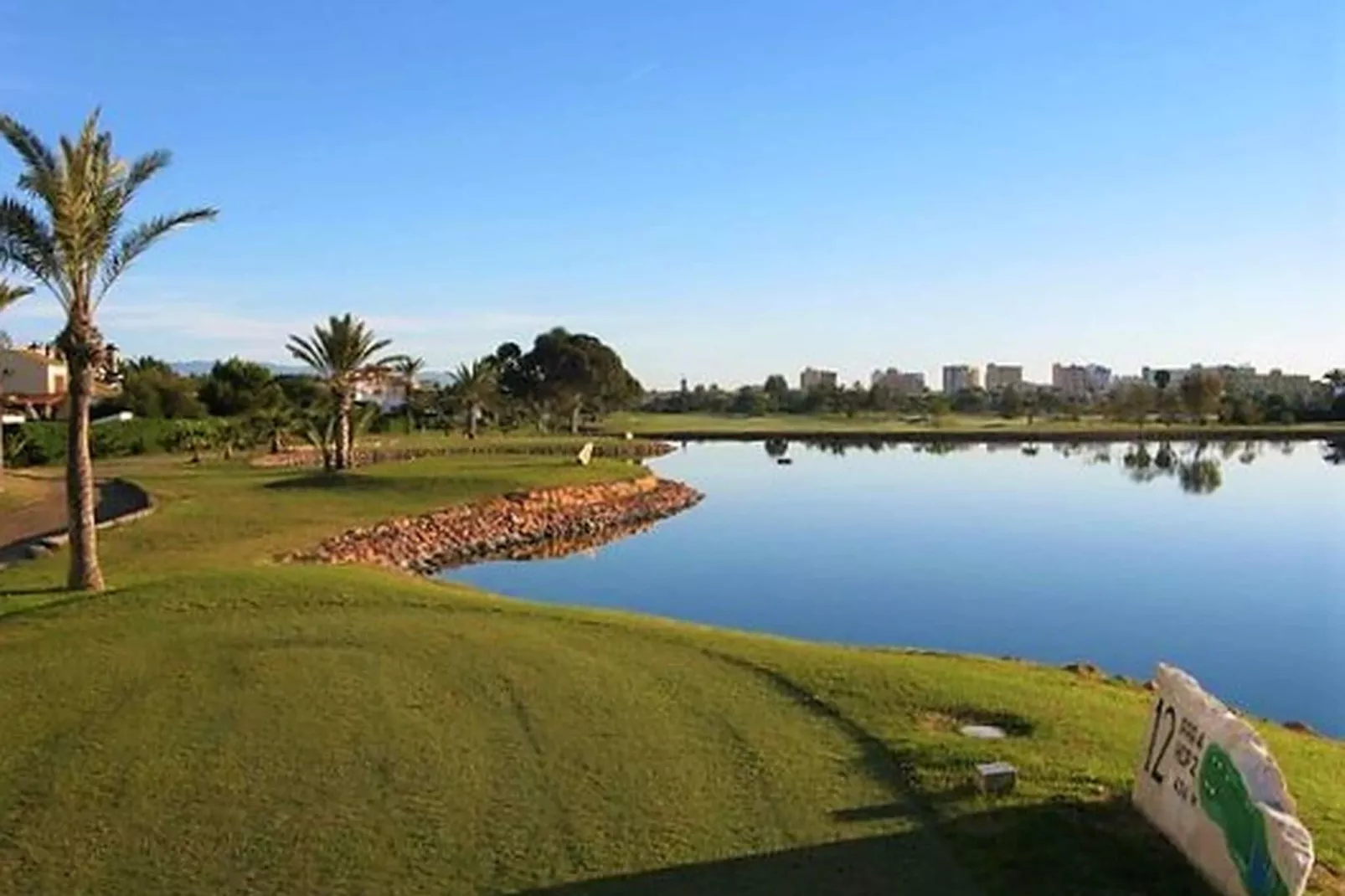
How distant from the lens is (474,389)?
240 feet

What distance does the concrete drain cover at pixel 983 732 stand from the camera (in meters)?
9.06

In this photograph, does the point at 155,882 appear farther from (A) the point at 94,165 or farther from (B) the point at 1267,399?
(B) the point at 1267,399

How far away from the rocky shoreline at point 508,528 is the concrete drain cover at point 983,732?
15060mm


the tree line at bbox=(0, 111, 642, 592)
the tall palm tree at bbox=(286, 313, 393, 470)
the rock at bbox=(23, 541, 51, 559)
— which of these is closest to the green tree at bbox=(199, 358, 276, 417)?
the tree line at bbox=(0, 111, 642, 592)

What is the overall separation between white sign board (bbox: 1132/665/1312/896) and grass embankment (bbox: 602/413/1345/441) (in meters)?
79.6

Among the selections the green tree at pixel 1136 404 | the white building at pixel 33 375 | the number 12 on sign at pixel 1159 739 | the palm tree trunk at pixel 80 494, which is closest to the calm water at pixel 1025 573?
the number 12 on sign at pixel 1159 739

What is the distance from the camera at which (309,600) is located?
13898 millimetres

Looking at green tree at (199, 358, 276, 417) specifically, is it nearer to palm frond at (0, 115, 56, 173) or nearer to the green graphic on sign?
palm frond at (0, 115, 56, 173)

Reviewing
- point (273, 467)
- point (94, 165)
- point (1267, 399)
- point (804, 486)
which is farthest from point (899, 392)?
point (94, 165)

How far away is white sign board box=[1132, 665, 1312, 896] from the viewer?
19.0 feet

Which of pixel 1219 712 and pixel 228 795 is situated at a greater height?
pixel 1219 712

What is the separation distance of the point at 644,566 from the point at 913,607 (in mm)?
8099

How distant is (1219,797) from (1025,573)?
21.7 metres

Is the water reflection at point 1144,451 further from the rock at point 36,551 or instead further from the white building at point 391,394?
the rock at point 36,551
